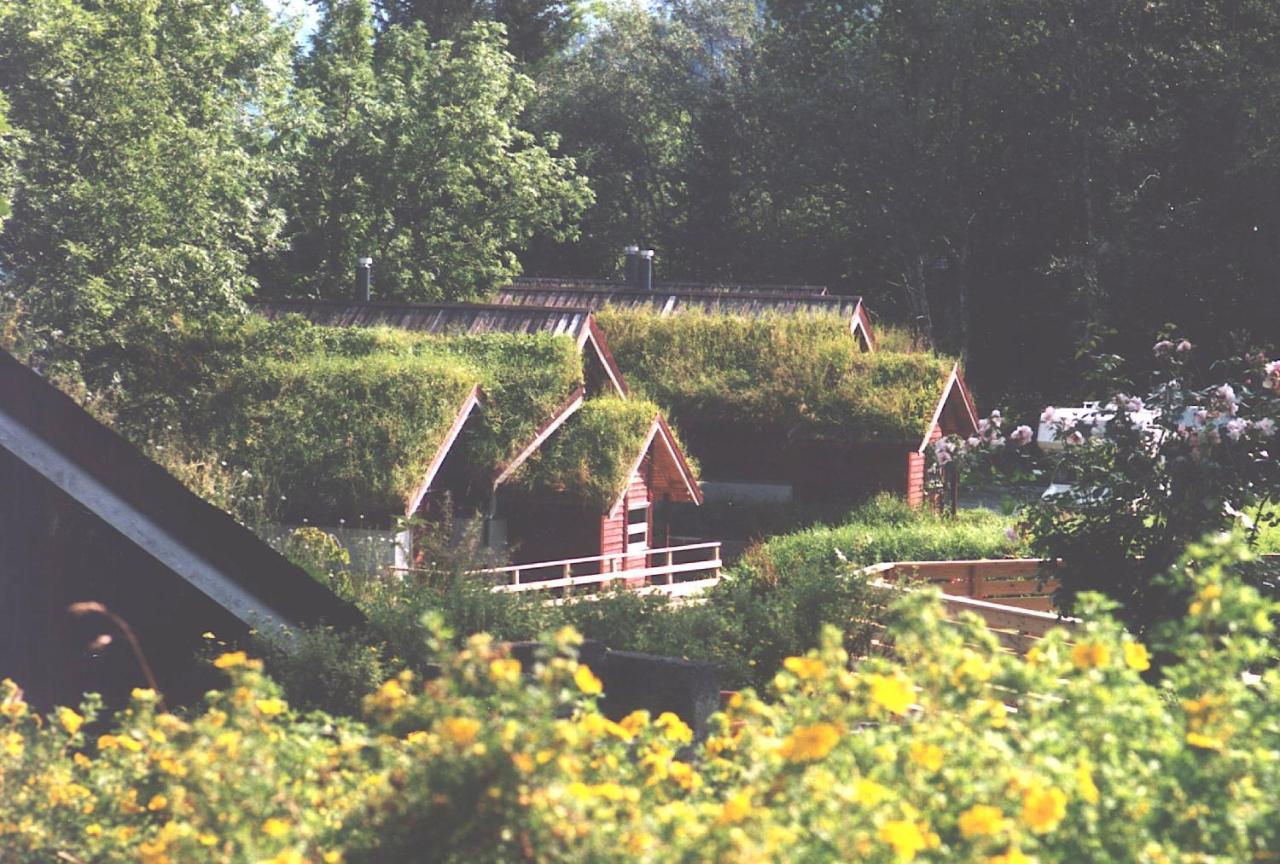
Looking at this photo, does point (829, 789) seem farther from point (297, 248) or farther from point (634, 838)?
point (297, 248)

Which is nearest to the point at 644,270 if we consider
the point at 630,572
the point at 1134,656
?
the point at 630,572

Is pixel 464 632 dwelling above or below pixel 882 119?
below

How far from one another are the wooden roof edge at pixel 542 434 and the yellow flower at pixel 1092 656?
21.0 m

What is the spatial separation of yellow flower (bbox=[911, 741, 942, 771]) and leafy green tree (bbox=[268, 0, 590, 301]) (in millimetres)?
34895

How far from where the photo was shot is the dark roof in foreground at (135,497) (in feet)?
27.1

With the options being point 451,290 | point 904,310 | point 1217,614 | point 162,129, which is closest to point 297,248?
point 451,290

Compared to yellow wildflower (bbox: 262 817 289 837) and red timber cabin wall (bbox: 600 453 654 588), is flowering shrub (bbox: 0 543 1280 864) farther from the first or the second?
red timber cabin wall (bbox: 600 453 654 588)

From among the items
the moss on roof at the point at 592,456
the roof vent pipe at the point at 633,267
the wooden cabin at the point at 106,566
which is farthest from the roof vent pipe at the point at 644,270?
the wooden cabin at the point at 106,566

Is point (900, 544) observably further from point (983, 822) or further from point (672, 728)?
point (983, 822)

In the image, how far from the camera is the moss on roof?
26.8 metres

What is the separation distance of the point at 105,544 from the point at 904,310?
5055 centimetres

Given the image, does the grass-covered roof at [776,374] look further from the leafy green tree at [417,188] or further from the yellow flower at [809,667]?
the yellow flower at [809,667]

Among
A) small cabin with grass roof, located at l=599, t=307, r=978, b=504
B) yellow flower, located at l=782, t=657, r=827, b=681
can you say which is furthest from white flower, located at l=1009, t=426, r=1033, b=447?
small cabin with grass roof, located at l=599, t=307, r=978, b=504

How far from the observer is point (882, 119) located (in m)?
52.3
